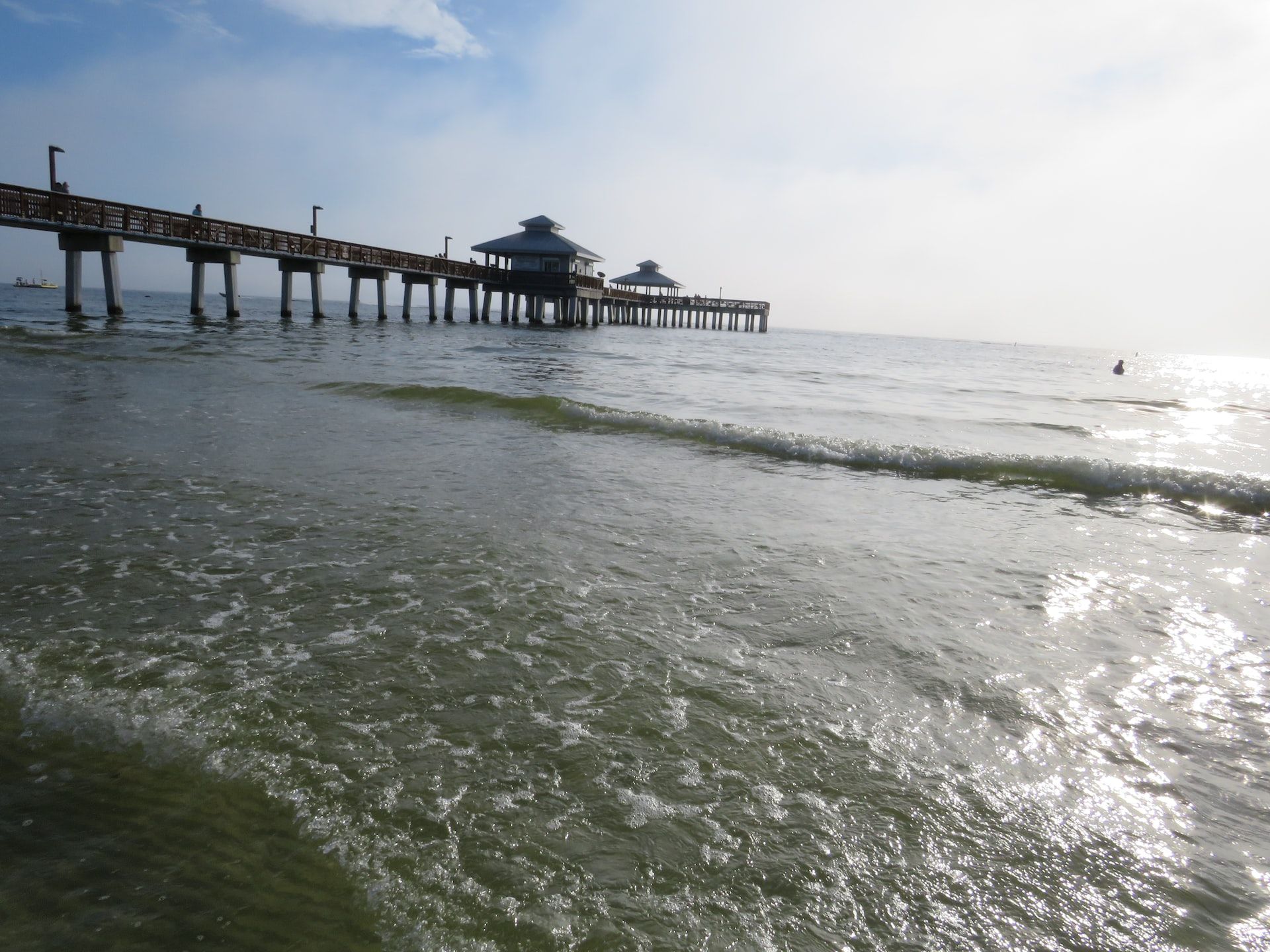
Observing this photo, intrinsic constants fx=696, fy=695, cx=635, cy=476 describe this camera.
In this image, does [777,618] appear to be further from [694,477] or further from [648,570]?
[694,477]

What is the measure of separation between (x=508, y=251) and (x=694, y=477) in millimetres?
48263

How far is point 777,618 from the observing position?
419 cm

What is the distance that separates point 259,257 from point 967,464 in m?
32.6

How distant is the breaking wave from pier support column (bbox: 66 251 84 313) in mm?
22715

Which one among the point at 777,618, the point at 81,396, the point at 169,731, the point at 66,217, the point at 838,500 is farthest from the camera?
the point at 66,217

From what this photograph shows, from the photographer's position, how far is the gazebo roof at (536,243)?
51781mm

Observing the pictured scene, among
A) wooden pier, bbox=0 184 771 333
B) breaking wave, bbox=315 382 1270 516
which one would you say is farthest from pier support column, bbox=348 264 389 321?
breaking wave, bbox=315 382 1270 516

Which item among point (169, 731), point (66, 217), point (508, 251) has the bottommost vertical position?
point (169, 731)

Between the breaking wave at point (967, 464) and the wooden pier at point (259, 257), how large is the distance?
21221 millimetres

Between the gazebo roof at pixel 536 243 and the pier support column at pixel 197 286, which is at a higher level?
the gazebo roof at pixel 536 243

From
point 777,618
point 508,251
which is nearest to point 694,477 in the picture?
point 777,618

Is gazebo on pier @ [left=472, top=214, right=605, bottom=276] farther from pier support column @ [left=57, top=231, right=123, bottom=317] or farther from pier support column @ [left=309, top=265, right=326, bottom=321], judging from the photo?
pier support column @ [left=57, top=231, right=123, bottom=317]

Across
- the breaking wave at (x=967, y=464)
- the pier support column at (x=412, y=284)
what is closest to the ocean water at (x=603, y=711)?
the breaking wave at (x=967, y=464)

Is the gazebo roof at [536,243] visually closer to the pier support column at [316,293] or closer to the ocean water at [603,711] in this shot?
the pier support column at [316,293]
